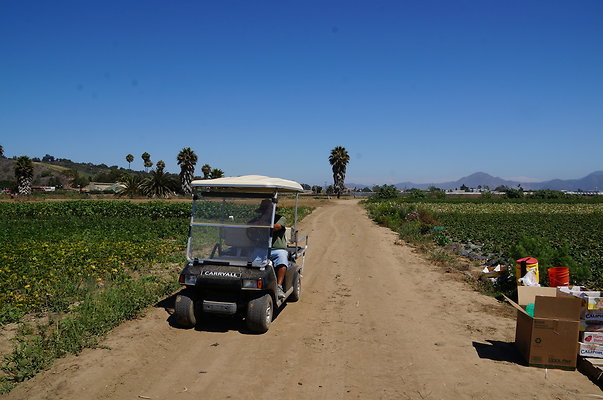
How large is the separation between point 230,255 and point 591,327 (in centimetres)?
570

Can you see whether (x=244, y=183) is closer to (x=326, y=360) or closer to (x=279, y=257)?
(x=279, y=257)

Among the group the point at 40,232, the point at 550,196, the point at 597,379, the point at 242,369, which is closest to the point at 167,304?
the point at 242,369

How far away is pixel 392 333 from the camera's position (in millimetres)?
7262

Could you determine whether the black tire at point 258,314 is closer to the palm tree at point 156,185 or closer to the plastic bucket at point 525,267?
the plastic bucket at point 525,267

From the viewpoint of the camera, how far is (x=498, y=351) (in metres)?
6.52

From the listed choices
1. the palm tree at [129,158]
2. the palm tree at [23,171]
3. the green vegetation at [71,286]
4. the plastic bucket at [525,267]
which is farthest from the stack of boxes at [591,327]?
the palm tree at [129,158]

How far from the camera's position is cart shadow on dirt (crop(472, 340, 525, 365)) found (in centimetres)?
621

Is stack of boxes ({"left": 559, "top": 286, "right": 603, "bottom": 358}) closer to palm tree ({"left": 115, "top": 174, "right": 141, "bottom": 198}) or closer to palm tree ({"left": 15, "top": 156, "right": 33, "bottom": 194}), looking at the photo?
palm tree ({"left": 115, "top": 174, "right": 141, "bottom": 198})

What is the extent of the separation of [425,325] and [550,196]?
302 ft

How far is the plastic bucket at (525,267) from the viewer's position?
9062 mm

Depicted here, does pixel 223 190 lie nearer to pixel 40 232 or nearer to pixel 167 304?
pixel 167 304

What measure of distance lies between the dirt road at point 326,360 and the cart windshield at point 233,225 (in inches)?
50.2

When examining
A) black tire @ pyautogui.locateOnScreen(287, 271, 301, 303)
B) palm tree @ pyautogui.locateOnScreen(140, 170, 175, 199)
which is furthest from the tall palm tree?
black tire @ pyautogui.locateOnScreen(287, 271, 301, 303)

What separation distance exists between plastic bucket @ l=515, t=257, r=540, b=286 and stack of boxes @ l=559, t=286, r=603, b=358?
312cm
